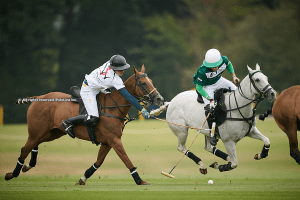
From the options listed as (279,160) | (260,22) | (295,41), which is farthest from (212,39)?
(279,160)

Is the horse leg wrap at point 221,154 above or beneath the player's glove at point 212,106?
beneath

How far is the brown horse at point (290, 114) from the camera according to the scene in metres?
9.95

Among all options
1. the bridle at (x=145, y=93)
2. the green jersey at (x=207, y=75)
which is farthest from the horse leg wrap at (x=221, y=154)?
the bridle at (x=145, y=93)

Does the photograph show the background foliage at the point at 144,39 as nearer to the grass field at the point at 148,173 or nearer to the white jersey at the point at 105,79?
the grass field at the point at 148,173

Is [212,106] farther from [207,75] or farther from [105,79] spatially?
[105,79]

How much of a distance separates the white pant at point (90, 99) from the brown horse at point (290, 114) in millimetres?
3877

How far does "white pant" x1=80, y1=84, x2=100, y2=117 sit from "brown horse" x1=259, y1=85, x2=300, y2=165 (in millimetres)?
3877

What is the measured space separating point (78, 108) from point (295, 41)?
109ft

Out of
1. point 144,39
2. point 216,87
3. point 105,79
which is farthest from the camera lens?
point 144,39

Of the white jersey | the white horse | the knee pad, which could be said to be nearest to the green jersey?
the white horse

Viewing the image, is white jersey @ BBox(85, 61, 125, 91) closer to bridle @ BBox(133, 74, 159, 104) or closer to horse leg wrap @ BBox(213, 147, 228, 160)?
bridle @ BBox(133, 74, 159, 104)

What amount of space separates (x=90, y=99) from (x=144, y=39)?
103 feet

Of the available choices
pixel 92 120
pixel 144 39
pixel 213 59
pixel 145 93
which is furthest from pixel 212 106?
pixel 144 39

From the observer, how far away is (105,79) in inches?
338
